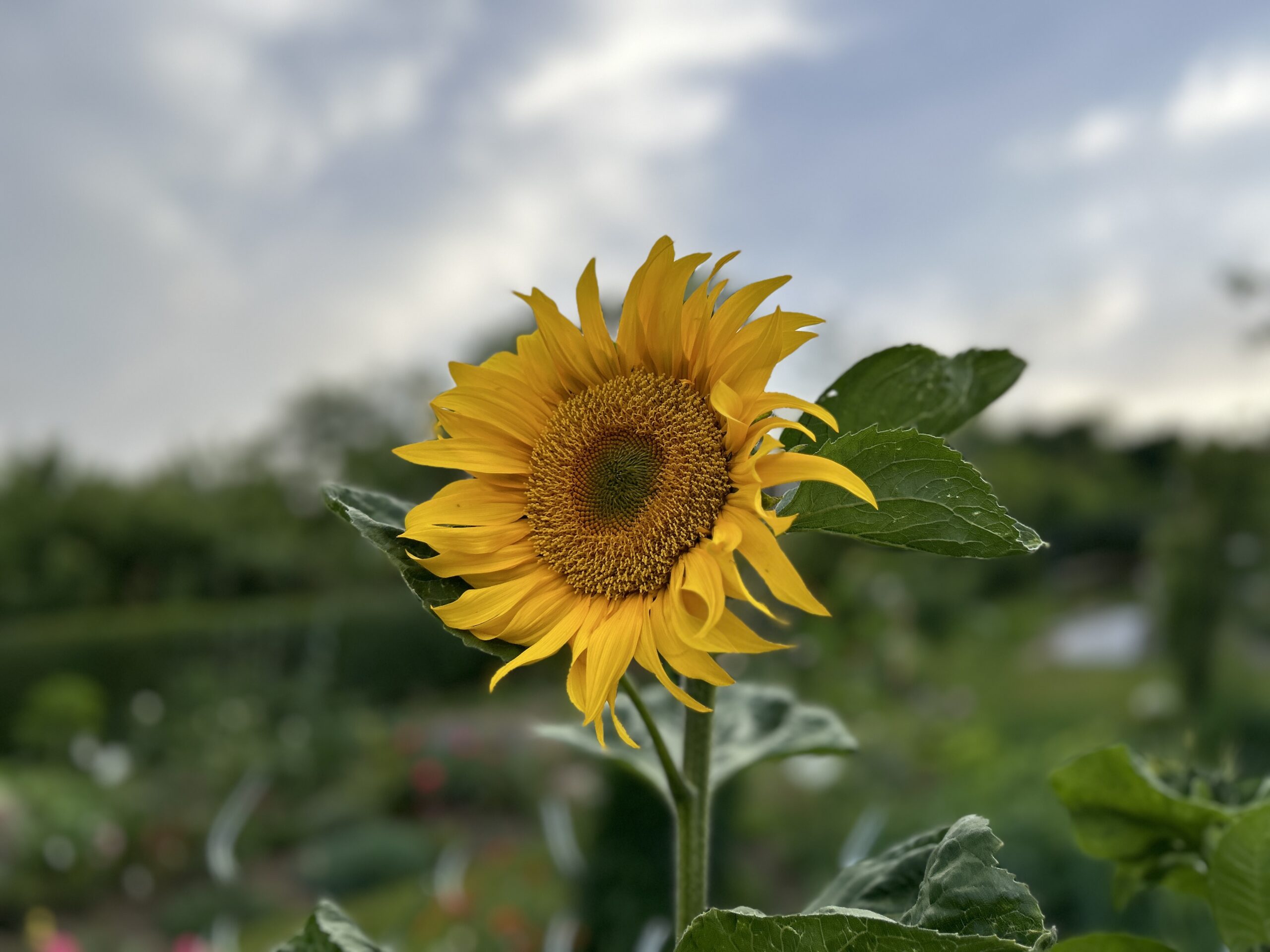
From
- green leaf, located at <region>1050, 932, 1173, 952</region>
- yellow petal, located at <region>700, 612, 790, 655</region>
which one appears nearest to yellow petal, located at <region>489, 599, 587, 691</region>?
yellow petal, located at <region>700, 612, 790, 655</region>

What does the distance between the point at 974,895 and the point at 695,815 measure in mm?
226

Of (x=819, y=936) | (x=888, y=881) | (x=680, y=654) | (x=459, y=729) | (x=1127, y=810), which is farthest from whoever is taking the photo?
(x=459, y=729)

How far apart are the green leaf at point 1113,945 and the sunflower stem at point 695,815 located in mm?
273

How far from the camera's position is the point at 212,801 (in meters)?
7.29

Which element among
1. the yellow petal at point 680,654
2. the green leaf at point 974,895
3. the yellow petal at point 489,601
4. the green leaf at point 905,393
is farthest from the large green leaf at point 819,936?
the green leaf at point 905,393

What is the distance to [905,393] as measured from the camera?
0.74 m

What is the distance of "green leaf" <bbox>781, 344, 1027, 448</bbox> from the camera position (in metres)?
0.74

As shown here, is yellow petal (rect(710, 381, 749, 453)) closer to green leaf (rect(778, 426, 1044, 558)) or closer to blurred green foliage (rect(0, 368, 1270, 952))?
green leaf (rect(778, 426, 1044, 558))

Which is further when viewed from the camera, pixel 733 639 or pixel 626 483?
pixel 626 483

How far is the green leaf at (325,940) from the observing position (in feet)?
2.37

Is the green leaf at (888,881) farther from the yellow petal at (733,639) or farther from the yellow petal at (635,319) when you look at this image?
the yellow petal at (635,319)

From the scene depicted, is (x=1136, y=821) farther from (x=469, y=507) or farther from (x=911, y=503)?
(x=469, y=507)

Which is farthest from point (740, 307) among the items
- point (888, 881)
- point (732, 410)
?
point (888, 881)

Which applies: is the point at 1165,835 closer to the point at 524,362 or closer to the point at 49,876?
the point at 524,362
